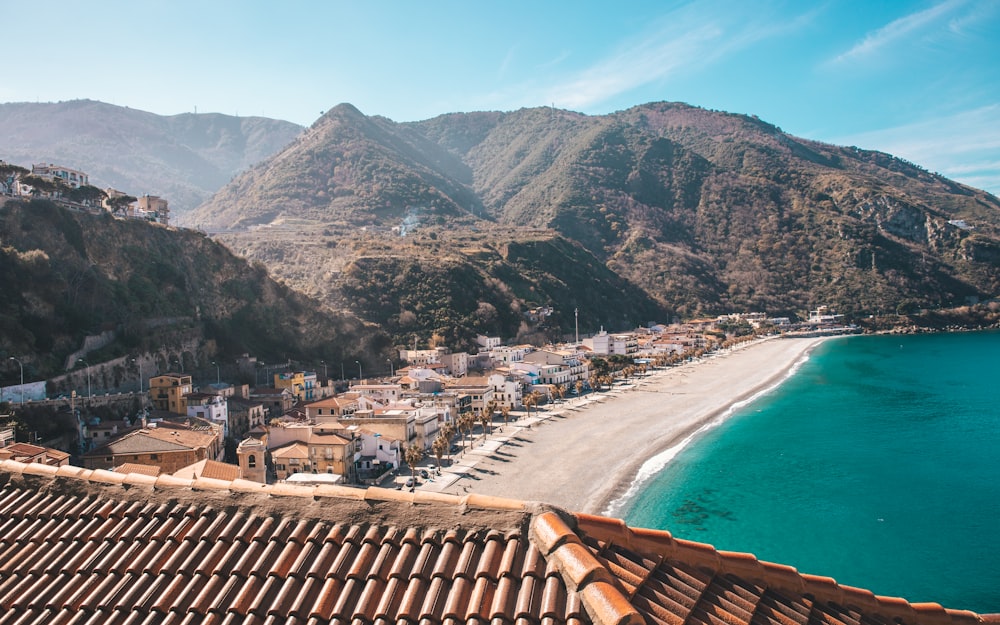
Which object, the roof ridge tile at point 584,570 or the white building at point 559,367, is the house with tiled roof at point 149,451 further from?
the white building at point 559,367

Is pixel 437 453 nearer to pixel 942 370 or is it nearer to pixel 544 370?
pixel 544 370

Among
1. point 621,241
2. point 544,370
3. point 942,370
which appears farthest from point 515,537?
point 621,241

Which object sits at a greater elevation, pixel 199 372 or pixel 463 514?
pixel 463 514

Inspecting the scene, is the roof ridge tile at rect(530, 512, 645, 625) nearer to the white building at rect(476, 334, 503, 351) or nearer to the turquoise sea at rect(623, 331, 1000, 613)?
the turquoise sea at rect(623, 331, 1000, 613)

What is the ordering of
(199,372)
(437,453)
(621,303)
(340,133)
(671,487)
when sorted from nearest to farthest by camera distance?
(671,487) → (437,453) → (199,372) → (621,303) → (340,133)

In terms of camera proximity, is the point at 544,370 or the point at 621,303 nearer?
the point at 544,370

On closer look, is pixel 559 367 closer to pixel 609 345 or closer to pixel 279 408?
pixel 609 345

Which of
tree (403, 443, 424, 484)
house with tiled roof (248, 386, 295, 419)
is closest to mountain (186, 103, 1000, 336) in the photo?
house with tiled roof (248, 386, 295, 419)

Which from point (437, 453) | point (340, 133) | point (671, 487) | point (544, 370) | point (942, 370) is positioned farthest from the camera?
point (340, 133)
